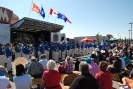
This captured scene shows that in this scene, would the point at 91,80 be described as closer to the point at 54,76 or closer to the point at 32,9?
the point at 54,76

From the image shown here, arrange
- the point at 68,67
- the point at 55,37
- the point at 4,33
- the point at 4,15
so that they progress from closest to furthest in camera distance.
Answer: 1. the point at 68,67
2. the point at 4,33
3. the point at 4,15
4. the point at 55,37

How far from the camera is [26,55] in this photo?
1501cm

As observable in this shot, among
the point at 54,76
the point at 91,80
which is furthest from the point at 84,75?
the point at 54,76

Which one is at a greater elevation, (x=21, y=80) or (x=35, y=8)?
(x=35, y=8)

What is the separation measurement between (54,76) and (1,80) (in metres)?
1.40

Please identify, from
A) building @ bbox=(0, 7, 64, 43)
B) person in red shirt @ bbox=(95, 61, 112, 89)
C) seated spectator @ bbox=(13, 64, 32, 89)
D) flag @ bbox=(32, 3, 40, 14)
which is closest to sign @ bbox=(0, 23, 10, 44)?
building @ bbox=(0, 7, 64, 43)

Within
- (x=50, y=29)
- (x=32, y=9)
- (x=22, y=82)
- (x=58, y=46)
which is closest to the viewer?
(x=22, y=82)

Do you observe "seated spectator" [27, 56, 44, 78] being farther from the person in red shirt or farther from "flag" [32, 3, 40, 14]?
"flag" [32, 3, 40, 14]

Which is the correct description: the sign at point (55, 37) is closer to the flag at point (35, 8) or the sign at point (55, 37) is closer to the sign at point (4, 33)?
the flag at point (35, 8)

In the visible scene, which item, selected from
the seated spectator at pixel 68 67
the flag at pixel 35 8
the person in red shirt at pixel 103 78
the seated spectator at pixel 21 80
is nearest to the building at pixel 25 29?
the flag at pixel 35 8

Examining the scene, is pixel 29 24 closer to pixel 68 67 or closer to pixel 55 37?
pixel 55 37

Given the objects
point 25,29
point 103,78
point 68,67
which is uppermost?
point 25,29

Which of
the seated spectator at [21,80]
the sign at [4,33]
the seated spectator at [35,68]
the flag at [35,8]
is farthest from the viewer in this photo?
the flag at [35,8]

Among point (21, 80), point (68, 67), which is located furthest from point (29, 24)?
point (21, 80)
